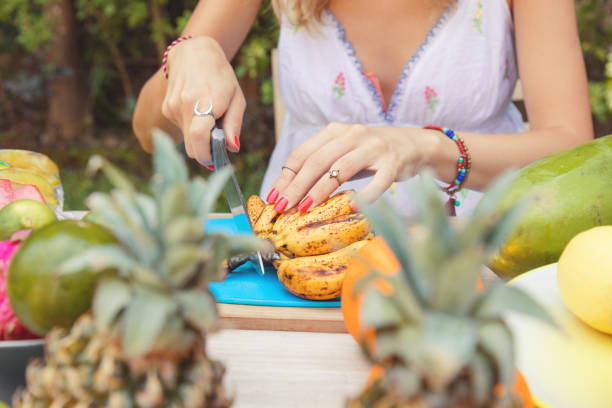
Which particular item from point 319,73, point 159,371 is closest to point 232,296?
point 159,371

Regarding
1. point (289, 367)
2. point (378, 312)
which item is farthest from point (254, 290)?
point (378, 312)

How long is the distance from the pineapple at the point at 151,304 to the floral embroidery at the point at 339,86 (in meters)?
1.34

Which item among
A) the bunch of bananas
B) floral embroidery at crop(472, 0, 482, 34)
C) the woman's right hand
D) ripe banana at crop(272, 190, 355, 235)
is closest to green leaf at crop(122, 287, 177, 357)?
the bunch of bananas

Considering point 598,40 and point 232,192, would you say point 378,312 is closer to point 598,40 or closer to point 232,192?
point 232,192

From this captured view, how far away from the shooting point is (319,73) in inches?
67.3

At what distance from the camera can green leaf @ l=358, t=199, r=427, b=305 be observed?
36 centimetres

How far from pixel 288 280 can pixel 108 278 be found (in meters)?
0.48

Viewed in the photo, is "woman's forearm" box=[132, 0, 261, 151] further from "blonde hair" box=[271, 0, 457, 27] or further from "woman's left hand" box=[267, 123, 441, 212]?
"woman's left hand" box=[267, 123, 441, 212]

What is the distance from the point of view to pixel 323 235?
0.87 metres

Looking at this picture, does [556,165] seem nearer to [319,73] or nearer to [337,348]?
[337,348]

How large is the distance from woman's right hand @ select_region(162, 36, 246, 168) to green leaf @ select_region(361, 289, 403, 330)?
2.40 ft

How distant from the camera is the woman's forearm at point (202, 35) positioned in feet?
4.91

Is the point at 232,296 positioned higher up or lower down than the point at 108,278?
lower down

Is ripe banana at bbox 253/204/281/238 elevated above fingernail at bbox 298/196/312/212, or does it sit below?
below
